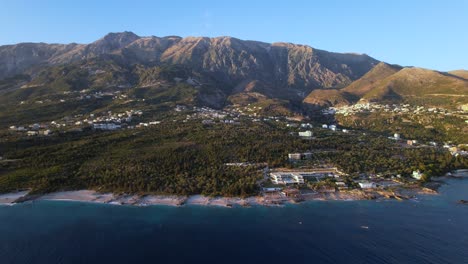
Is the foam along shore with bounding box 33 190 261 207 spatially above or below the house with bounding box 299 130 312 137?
below

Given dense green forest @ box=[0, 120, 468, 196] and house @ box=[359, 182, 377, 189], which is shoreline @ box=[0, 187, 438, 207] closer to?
house @ box=[359, 182, 377, 189]

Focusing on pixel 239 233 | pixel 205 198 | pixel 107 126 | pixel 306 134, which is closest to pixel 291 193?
pixel 205 198

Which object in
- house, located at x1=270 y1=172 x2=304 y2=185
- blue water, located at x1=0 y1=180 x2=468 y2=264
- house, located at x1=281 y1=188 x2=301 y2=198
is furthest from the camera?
house, located at x1=270 y1=172 x2=304 y2=185

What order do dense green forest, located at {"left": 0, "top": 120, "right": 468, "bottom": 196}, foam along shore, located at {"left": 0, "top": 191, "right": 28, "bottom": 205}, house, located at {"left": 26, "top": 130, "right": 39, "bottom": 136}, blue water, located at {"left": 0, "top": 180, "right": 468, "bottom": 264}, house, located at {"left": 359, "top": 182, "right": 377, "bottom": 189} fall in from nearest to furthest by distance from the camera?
blue water, located at {"left": 0, "top": 180, "right": 468, "bottom": 264}, foam along shore, located at {"left": 0, "top": 191, "right": 28, "bottom": 205}, house, located at {"left": 359, "top": 182, "right": 377, "bottom": 189}, dense green forest, located at {"left": 0, "top": 120, "right": 468, "bottom": 196}, house, located at {"left": 26, "top": 130, "right": 39, "bottom": 136}

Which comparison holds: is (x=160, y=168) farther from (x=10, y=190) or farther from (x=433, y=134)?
(x=433, y=134)

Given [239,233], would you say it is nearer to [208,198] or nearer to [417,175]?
[208,198]

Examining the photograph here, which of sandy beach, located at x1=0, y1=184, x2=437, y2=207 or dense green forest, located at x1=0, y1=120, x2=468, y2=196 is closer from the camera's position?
sandy beach, located at x1=0, y1=184, x2=437, y2=207

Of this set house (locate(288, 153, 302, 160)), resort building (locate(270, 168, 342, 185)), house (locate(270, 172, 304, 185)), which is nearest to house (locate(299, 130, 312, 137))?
house (locate(288, 153, 302, 160))
